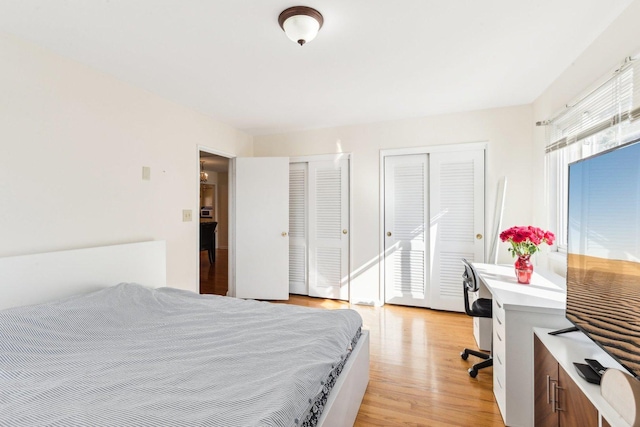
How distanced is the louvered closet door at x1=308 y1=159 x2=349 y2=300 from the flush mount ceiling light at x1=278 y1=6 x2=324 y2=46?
2254 millimetres

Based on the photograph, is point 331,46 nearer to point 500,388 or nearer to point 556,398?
point 556,398

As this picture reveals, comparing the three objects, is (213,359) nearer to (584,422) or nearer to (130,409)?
(130,409)

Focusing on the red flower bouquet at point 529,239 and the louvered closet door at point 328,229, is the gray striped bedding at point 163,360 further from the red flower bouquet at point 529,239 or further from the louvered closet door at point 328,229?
the louvered closet door at point 328,229

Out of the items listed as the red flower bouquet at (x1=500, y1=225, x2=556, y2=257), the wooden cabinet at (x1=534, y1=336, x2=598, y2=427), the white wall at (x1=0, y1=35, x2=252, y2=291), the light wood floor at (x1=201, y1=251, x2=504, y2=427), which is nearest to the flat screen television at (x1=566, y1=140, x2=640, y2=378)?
the wooden cabinet at (x1=534, y1=336, x2=598, y2=427)

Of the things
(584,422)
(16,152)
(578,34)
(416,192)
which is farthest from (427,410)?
(16,152)

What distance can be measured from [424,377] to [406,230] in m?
1.81

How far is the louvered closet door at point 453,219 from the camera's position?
3289 mm

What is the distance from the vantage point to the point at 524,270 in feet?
6.51

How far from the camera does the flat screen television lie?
889 millimetres

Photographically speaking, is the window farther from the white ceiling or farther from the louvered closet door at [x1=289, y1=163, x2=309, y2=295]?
the louvered closet door at [x1=289, y1=163, x2=309, y2=295]

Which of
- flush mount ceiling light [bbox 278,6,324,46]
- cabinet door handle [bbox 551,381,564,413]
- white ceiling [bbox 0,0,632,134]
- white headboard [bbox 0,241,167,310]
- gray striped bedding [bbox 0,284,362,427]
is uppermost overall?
white ceiling [bbox 0,0,632,134]

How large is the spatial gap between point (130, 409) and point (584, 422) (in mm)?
1617

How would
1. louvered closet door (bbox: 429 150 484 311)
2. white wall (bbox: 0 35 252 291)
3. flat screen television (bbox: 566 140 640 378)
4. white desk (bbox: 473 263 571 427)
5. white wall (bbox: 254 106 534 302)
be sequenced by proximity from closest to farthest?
flat screen television (bbox: 566 140 640 378) < white desk (bbox: 473 263 571 427) < white wall (bbox: 0 35 252 291) < white wall (bbox: 254 106 534 302) < louvered closet door (bbox: 429 150 484 311)

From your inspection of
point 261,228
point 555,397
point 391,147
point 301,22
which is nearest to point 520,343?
point 555,397
